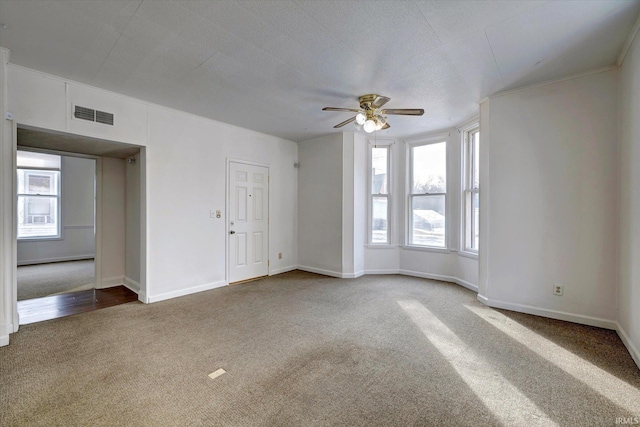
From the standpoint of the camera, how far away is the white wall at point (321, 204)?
536 centimetres


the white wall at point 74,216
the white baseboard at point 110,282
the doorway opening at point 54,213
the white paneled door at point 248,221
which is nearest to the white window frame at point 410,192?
the white paneled door at point 248,221

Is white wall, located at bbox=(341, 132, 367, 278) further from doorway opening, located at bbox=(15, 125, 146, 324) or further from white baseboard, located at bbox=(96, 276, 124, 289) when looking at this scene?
white baseboard, located at bbox=(96, 276, 124, 289)

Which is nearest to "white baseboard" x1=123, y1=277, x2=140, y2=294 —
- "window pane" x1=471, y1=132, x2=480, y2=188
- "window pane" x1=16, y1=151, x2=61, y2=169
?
"window pane" x1=16, y1=151, x2=61, y2=169

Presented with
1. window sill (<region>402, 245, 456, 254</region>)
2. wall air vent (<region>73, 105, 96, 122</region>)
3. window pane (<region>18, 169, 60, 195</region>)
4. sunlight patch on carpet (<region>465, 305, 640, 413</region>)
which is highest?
wall air vent (<region>73, 105, 96, 122</region>)

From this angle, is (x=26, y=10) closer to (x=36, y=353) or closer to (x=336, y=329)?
(x=36, y=353)

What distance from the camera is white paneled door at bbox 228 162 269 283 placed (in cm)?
492

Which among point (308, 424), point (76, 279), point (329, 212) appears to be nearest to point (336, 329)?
point (308, 424)

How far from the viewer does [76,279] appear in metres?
5.16

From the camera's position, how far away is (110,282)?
4676 mm

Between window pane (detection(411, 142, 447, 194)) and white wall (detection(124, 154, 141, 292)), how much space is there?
483 centimetres

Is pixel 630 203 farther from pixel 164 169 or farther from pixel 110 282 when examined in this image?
pixel 110 282

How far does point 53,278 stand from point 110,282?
1.56 meters

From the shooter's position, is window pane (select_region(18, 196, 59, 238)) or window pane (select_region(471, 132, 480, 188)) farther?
window pane (select_region(18, 196, 59, 238))

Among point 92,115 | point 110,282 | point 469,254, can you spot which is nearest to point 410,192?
point 469,254
